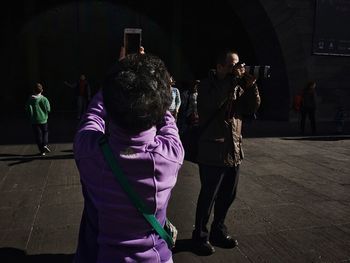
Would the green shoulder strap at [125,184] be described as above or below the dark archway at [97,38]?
below

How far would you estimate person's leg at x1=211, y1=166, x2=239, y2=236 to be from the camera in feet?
12.0

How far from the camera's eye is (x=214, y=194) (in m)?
3.54

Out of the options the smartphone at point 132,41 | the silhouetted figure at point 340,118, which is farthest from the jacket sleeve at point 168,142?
the silhouetted figure at point 340,118

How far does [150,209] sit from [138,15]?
55.2ft

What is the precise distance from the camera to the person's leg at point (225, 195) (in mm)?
3646

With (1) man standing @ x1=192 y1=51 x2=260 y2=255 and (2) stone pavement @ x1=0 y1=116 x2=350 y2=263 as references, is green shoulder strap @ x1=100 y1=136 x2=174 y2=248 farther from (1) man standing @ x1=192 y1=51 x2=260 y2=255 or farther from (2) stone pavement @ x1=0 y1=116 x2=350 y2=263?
(2) stone pavement @ x1=0 y1=116 x2=350 y2=263

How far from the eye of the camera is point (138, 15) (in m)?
17.3

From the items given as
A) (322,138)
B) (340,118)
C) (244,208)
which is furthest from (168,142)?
(340,118)

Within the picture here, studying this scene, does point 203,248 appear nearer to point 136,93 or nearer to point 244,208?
point 244,208

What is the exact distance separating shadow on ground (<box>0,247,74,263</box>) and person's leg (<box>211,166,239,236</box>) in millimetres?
1522

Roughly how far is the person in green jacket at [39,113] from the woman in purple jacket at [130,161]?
6.81 m

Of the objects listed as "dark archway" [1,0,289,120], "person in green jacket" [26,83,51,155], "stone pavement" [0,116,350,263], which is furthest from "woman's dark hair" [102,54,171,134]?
"dark archway" [1,0,289,120]

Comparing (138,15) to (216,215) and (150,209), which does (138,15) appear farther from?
(150,209)

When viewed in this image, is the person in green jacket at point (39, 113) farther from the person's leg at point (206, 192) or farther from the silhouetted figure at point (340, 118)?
the silhouetted figure at point (340, 118)
